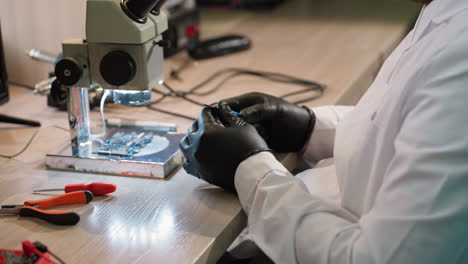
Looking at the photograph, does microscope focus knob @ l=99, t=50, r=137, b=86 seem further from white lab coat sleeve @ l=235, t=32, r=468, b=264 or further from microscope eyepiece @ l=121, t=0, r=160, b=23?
white lab coat sleeve @ l=235, t=32, r=468, b=264

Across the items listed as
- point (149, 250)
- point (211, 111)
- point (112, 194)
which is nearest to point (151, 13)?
point (211, 111)

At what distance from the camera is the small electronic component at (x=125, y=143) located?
112cm

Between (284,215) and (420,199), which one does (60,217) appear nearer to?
(284,215)

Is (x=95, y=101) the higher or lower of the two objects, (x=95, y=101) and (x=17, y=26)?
the lower

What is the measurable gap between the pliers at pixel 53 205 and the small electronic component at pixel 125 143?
162mm

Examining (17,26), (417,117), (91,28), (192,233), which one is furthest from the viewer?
(17,26)

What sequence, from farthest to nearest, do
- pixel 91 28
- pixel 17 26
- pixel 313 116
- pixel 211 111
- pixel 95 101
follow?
pixel 17 26
pixel 95 101
pixel 313 116
pixel 211 111
pixel 91 28

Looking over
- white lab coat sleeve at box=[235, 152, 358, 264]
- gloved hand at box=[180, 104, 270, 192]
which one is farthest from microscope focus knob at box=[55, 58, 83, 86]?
white lab coat sleeve at box=[235, 152, 358, 264]

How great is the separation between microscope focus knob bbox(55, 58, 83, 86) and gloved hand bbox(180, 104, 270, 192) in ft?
0.82

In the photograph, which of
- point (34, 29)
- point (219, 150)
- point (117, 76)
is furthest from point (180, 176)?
point (34, 29)

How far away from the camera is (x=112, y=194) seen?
→ 101cm

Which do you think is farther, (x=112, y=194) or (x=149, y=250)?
(x=112, y=194)

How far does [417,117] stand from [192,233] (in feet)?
1.30

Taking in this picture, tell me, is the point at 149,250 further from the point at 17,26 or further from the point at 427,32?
the point at 17,26
